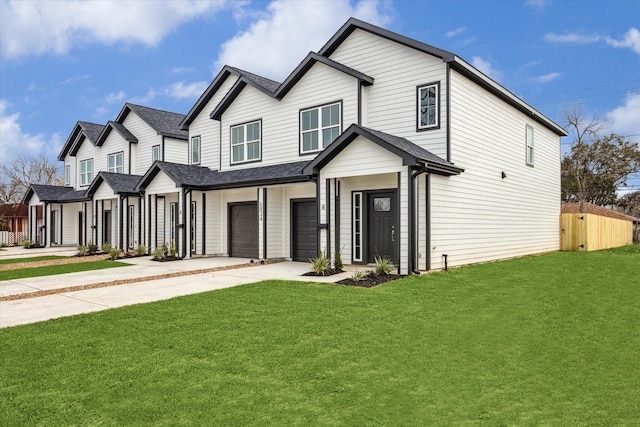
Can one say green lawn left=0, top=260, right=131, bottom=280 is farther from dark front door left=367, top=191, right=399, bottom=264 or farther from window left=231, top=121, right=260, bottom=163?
dark front door left=367, top=191, right=399, bottom=264

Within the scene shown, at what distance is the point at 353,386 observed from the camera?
174 inches

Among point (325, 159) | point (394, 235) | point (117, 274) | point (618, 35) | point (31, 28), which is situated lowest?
point (117, 274)

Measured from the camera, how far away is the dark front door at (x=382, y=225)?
14.1 metres

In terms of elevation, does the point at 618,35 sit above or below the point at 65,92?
above

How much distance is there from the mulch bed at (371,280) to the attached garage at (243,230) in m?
8.25

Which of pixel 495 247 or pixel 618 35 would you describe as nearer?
pixel 495 247

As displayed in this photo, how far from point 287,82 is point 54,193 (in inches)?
885

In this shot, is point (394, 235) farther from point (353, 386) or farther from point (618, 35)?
point (618, 35)

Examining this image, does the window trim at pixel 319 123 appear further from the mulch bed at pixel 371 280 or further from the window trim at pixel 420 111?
the mulch bed at pixel 371 280

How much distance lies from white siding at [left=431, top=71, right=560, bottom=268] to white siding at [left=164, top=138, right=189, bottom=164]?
16527 mm

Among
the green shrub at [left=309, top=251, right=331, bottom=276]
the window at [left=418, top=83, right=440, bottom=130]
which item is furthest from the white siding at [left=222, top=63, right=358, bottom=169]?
the green shrub at [left=309, top=251, right=331, bottom=276]

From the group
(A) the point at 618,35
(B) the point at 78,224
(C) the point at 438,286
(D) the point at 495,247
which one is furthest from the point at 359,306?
(A) the point at 618,35

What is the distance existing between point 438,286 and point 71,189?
1187 inches

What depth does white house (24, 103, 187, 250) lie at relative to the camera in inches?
929
